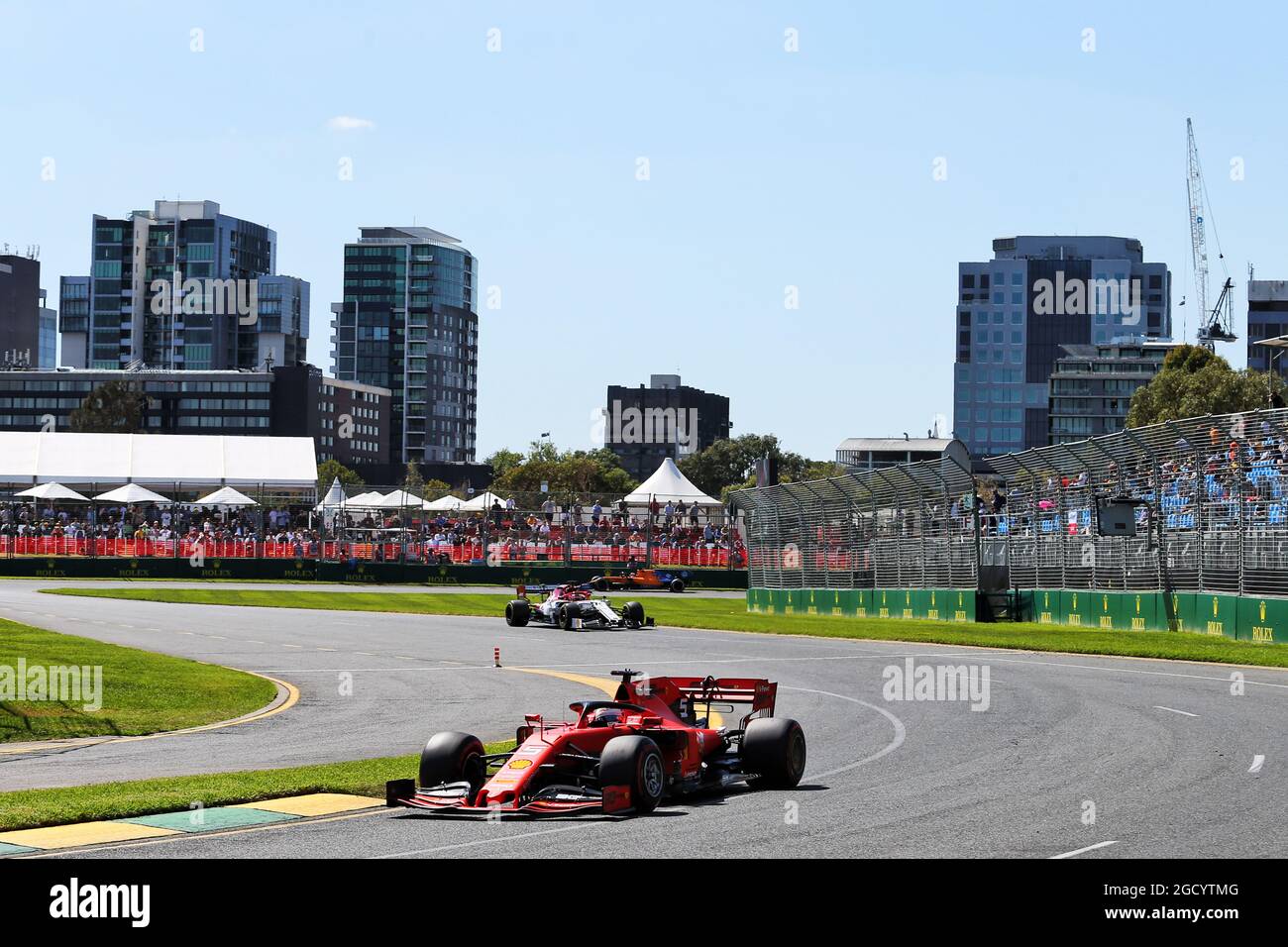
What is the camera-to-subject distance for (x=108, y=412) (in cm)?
16962

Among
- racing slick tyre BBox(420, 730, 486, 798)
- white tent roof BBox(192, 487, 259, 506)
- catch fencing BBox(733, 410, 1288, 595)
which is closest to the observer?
racing slick tyre BBox(420, 730, 486, 798)

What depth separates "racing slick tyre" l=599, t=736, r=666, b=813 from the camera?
12.9 metres

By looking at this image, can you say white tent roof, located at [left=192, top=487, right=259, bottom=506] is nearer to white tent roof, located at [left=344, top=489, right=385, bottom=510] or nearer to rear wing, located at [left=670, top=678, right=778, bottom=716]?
white tent roof, located at [left=344, top=489, right=385, bottom=510]

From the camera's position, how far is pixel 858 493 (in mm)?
48594

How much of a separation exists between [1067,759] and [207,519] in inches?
2318

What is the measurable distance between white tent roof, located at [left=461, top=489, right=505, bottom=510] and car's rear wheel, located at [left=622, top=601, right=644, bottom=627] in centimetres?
2656

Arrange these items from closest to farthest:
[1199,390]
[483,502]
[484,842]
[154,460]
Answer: [484,842]
[483,502]
[154,460]
[1199,390]

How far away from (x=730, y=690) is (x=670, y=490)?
6456cm

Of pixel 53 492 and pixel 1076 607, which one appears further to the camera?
pixel 53 492
